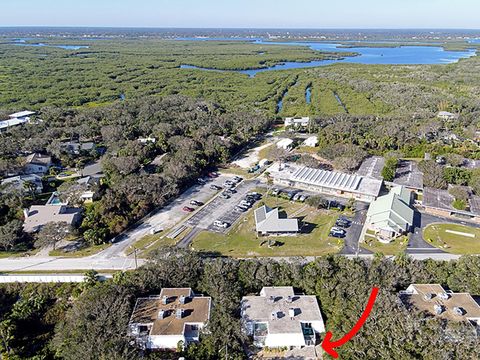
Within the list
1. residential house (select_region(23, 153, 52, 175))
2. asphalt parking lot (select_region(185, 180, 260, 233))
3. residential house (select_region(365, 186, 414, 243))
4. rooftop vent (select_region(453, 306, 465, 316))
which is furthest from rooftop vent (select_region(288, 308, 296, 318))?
residential house (select_region(23, 153, 52, 175))

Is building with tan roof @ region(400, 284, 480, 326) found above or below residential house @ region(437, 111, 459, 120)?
below

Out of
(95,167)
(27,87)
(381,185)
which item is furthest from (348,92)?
(27,87)

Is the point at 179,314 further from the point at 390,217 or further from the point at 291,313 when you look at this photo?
the point at 390,217

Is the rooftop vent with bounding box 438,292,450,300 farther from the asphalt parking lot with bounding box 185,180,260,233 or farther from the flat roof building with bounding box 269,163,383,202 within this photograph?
the asphalt parking lot with bounding box 185,180,260,233

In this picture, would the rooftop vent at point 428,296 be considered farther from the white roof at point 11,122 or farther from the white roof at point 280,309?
the white roof at point 11,122

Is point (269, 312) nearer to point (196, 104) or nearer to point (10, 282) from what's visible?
point (10, 282)

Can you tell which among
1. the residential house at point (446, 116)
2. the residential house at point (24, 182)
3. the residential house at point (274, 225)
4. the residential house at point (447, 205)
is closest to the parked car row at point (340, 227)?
the residential house at point (274, 225)
